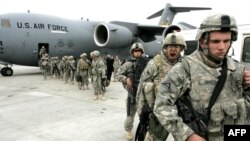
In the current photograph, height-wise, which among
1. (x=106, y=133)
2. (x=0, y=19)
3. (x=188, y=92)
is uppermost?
(x=0, y=19)

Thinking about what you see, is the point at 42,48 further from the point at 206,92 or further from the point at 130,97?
the point at 206,92

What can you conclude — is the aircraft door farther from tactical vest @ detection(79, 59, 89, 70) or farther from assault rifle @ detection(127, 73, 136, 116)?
assault rifle @ detection(127, 73, 136, 116)

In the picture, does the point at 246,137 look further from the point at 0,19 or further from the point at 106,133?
the point at 0,19

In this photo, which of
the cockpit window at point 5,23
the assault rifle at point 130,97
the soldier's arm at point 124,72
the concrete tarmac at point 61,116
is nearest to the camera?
the assault rifle at point 130,97

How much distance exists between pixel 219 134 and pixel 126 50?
55.6 ft

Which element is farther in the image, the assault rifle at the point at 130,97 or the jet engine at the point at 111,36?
the jet engine at the point at 111,36

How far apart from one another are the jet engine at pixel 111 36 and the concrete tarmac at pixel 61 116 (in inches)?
243

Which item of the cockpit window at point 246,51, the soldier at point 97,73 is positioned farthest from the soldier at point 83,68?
the cockpit window at point 246,51

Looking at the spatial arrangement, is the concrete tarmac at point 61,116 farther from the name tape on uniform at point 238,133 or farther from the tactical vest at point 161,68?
the name tape on uniform at point 238,133

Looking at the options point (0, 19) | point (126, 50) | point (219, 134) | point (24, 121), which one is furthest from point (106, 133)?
point (126, 50)

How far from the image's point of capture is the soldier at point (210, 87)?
206 centimetres

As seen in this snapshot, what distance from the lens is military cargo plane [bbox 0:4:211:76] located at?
15.3 meters

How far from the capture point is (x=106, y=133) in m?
5.73

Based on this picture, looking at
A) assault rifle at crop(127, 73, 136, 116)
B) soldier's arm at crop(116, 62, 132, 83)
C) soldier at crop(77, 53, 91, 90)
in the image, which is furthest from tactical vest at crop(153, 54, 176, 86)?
soldier at crop(77, 53, 91, 90)
